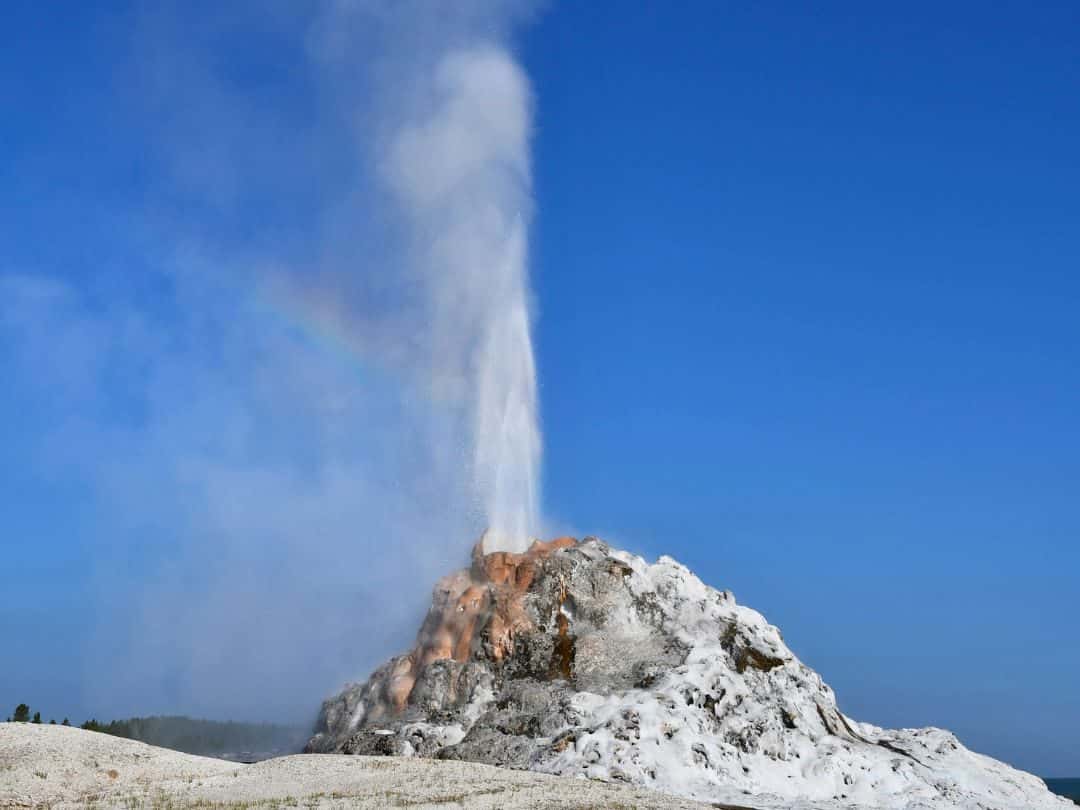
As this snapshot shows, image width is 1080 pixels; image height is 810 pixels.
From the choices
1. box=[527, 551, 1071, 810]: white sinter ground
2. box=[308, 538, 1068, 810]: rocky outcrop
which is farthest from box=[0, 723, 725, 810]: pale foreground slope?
box=[308, 538, 1068, 810]: rocky outcrop

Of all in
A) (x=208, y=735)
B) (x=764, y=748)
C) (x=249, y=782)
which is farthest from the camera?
(x=208, y=735)

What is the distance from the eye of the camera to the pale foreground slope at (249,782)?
131 feet

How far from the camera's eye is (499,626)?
6475 cm

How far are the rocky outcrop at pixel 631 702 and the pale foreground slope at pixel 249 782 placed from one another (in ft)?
26.9

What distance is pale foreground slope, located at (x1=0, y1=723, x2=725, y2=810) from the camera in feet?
131

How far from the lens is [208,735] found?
89062 millimetres

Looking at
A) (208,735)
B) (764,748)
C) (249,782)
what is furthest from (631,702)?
(208,735)

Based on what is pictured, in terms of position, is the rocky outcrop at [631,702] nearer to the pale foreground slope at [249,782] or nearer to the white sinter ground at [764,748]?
the white sinter ground at [764,748]

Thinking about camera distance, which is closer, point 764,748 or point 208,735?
point 764,748

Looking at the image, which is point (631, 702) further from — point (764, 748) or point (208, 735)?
point (208, 735)

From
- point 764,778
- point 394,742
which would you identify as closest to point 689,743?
point 764,778

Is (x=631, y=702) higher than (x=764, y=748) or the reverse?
higher

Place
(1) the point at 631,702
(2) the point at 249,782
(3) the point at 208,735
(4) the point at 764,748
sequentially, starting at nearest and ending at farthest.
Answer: (2) the point at 249,782
(4) the point at 764,748
(1) the point at 631,702
(3) the point at 208,735

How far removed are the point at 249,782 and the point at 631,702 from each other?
2077 centimetres
